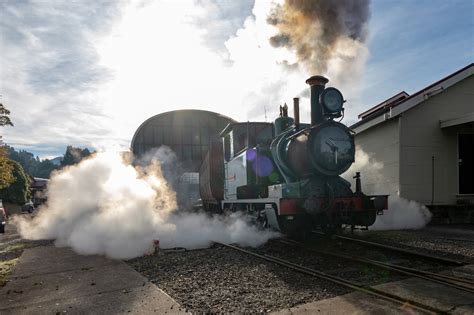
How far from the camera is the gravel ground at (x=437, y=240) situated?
769 centimetres

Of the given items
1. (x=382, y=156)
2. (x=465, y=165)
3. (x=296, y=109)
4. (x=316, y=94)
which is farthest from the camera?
(x=382, y=156)

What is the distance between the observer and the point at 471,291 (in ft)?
15.7

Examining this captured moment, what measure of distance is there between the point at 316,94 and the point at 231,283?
15.4ft

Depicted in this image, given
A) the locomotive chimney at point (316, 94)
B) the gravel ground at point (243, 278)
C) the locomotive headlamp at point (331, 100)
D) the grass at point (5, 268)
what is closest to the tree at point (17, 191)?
the grass at point (5, 268)

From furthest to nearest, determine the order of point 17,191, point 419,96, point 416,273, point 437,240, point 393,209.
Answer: point 17,191, point 419,96, point 393,209, point 437,240, point 416,273

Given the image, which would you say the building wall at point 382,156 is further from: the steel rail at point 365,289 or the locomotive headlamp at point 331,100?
the steel rail at point 365,289

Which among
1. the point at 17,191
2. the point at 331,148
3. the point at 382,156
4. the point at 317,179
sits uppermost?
the point at 382,156

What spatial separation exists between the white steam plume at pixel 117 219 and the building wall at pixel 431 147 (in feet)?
21.2

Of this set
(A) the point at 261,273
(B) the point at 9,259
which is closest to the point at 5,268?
(B) the point at 9,259

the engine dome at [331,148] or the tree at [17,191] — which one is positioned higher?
the engine dome at [331,148]

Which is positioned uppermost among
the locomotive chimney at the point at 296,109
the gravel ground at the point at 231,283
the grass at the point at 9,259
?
the locomotive chimney at the point at 296,109

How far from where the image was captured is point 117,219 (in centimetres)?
1045

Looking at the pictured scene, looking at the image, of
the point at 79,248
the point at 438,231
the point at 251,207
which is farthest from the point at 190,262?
the point at 438,231

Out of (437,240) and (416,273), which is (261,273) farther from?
(437,240)
